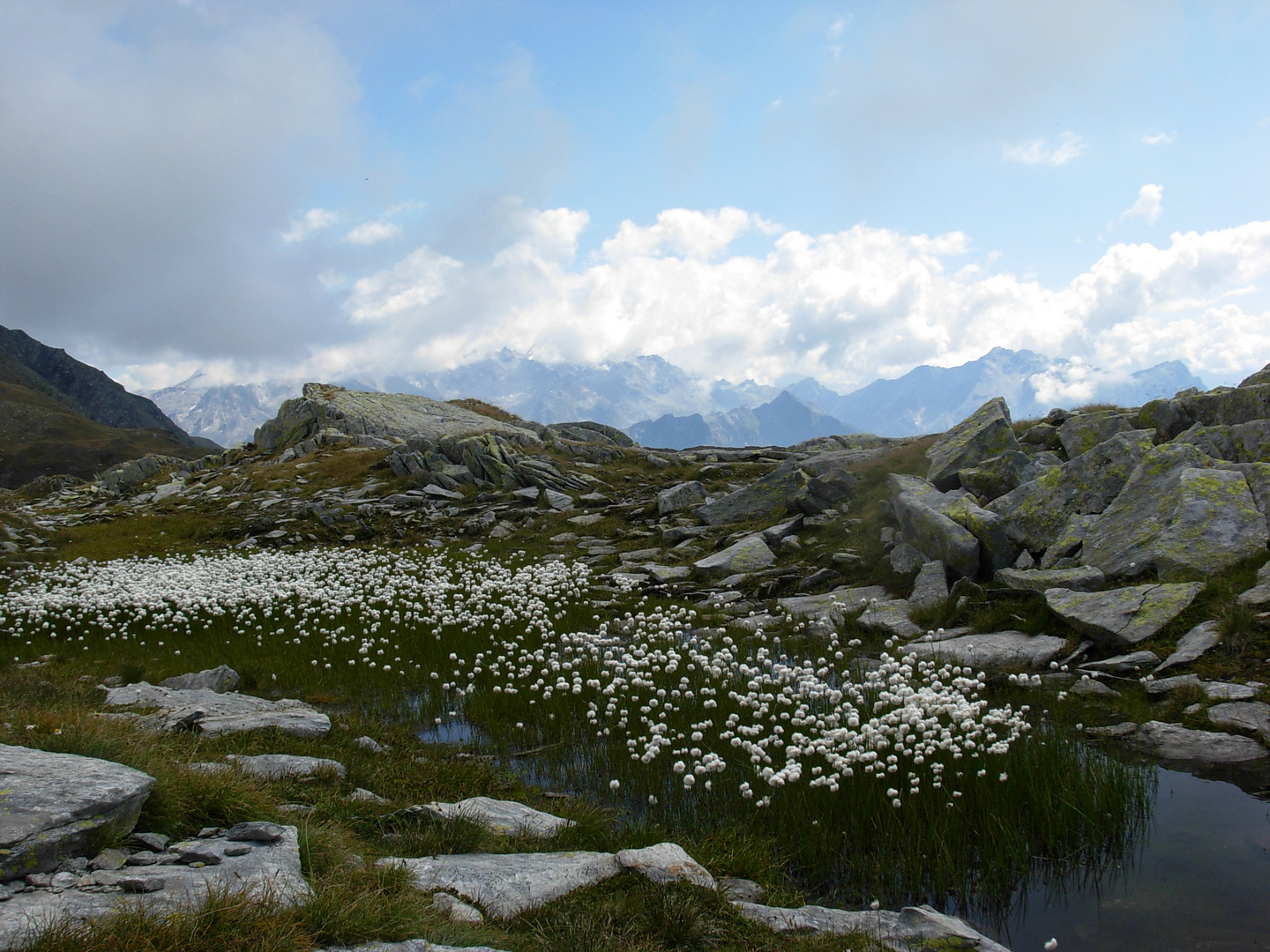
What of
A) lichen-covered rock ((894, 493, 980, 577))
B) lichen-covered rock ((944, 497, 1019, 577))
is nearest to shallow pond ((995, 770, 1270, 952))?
lichen-covered rock ((894, 493, 980, 577))

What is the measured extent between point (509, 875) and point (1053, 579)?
464 inches

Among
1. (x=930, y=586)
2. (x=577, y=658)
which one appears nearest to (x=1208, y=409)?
(x=930, y=586)

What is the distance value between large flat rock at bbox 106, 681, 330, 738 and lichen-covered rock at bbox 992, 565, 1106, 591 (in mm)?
12744

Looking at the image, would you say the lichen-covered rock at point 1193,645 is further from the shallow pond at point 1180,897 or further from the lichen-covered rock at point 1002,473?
the lichen-covered rock at point 1002,473

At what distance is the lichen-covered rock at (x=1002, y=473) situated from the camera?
17.8 meters

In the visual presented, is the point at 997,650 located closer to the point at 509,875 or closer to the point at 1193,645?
the point at 1193,645

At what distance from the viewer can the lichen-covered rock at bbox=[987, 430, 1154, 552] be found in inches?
590

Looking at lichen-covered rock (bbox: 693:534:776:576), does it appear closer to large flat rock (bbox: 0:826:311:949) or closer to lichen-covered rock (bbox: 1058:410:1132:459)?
lichen-covered rock (bbox: 1058:410:1132:459)

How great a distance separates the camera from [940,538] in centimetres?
1530

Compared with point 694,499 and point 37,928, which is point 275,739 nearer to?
point 37,928

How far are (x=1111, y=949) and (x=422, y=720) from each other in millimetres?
9687

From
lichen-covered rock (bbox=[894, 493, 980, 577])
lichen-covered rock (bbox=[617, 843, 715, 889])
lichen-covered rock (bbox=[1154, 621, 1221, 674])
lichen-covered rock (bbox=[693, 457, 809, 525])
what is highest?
lichen-covered rock (bbox=[693, 457, 809, 525])

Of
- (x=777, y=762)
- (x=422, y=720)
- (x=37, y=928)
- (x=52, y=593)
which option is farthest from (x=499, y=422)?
(x=37, y=928)

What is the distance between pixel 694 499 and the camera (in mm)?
29922
